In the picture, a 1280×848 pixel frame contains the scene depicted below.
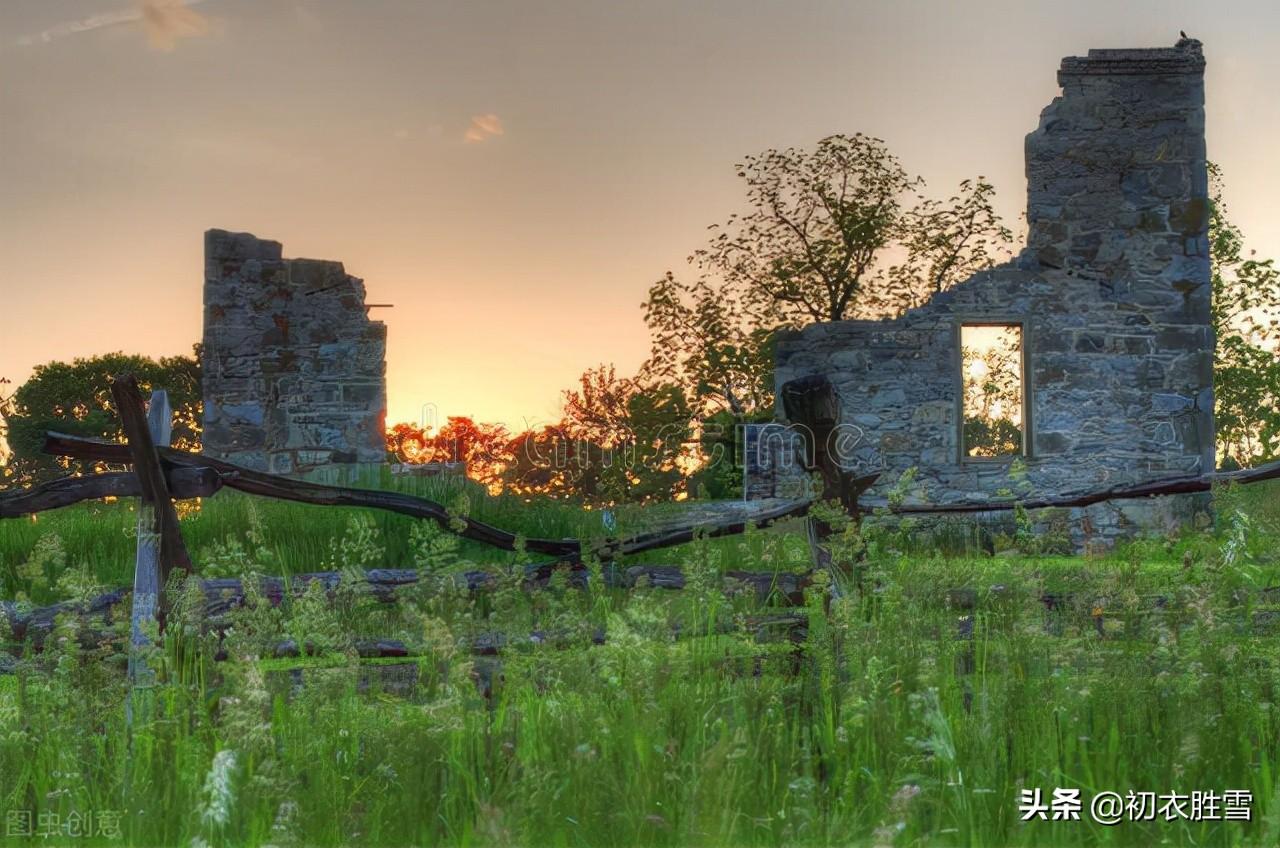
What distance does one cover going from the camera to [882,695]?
3074 millimetres

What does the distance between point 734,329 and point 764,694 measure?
1368cm

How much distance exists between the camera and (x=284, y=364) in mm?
12086

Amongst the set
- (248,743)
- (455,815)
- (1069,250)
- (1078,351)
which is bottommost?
(455,815)

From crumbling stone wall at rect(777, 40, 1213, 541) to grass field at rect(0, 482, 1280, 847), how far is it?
8227 mm

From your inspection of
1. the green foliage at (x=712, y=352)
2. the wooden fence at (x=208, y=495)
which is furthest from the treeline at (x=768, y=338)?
the wooden fence at (x=208, y=495)

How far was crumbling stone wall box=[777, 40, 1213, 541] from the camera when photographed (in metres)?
12.0

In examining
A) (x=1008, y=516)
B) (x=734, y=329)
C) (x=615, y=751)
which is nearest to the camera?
(x=615, y=751)

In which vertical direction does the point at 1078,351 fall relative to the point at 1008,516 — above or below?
above

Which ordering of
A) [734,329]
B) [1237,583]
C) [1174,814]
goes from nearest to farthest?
[1174,814]
[1237,583]
[734,329]

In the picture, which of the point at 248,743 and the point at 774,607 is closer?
the point at 248,743

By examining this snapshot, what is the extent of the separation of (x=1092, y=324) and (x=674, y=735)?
33.7 ft

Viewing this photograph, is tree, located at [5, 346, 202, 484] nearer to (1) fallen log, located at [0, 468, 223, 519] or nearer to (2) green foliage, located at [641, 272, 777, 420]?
(2) green foliage, located at [641, 272, 777, 420]

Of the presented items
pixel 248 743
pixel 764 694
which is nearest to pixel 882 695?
pixel 764 694

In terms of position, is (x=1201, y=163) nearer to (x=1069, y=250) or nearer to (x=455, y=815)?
(x=1069, y=250)
